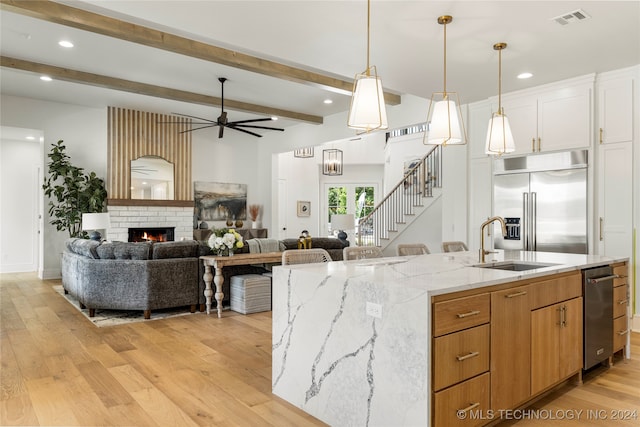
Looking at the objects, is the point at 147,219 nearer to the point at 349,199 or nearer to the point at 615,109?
the point at 349,199

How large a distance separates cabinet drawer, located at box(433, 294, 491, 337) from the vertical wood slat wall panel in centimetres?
763

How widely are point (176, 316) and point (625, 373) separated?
14.7 feet

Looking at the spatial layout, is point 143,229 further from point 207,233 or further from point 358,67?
point 358,67

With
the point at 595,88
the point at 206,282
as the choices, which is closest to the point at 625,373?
the point at 595,88

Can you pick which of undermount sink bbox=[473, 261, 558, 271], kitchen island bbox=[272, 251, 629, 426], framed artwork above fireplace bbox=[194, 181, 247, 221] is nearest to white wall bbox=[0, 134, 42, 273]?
framed artwork above fireplace bbox=[194, 181, 247, 221]

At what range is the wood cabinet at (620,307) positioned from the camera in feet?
11.3

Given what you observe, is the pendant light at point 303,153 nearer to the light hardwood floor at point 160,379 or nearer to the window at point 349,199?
the window at point 349,199

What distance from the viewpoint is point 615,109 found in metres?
4.65

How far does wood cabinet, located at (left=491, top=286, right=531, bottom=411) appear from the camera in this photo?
2.30 metres

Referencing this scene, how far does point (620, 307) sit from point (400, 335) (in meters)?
2.57

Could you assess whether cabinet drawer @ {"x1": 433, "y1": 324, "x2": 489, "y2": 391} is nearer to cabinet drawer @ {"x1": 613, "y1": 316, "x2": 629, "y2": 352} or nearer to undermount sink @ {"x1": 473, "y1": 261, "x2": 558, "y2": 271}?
undermount sink @ {"x1": 473, "y1": 261, "x2": 558, "y2": 271}

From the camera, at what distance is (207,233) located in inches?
382

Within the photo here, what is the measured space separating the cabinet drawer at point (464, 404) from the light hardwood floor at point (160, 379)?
443mm

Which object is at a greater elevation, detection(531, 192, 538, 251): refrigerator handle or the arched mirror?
the arched mirror
